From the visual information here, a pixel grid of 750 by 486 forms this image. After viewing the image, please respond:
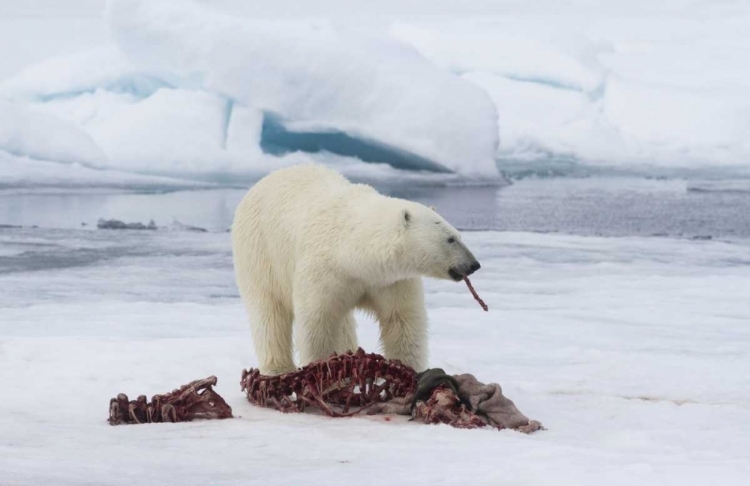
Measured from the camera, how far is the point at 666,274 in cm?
895

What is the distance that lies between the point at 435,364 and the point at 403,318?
75 centimetres

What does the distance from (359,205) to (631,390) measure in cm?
133

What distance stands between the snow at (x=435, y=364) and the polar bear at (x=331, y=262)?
0.34m

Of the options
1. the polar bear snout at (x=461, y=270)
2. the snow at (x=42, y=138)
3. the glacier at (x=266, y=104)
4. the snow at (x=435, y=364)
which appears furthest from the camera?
the glacier at (x=266, y=104)

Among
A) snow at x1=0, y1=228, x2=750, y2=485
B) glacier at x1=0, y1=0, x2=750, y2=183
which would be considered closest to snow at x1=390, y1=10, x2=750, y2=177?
glacier at x1=0, y1=0, x2=750, y2=183

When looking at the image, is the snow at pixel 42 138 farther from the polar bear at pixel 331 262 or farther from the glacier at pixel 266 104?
the polar bear at pixel 331 262

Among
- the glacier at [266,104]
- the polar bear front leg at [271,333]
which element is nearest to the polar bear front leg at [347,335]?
the polar bear front leg at [271,333]

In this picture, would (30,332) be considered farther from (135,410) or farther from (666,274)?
(666,274)

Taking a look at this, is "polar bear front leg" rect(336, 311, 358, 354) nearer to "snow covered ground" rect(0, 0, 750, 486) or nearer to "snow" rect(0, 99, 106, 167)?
"snow covered ground" rect(0, 0, 750, 486)

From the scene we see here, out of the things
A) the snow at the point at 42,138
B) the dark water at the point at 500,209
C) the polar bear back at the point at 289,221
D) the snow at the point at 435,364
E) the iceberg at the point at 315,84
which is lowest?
the snow at the point at 435,364

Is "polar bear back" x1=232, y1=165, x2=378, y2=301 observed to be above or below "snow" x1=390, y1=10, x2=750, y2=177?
below

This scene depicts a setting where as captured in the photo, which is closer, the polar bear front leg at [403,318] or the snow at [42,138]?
the polar bear front leg at [403,318]

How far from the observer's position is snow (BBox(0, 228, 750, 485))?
223 cm

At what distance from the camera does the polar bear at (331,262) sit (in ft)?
10.4
